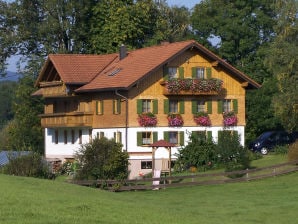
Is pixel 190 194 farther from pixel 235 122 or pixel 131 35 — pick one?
pixel 131 35

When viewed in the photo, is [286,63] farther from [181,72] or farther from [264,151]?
[264,151]

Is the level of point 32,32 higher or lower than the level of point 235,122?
higher

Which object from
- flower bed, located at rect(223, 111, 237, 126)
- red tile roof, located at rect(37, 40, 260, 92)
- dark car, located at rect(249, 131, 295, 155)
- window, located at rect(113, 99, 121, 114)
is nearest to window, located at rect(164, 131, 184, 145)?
flower bed, located at rect(223, 111, 237, 126)

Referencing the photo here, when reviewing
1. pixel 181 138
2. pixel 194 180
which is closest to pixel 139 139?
pixel 181 138

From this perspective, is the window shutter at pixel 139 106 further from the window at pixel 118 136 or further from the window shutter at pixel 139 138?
the window at pixel 118 136

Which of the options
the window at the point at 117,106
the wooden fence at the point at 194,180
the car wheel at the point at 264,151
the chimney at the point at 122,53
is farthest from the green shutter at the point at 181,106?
the wooden fence at the point at 194,180

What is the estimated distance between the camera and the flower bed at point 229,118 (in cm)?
6400

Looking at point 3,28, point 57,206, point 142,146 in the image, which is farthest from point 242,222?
point 3,28

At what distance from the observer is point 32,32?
81.1 metres

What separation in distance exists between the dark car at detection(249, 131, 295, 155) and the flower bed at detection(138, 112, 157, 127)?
1089 centimetres

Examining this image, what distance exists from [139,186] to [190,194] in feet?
15.6

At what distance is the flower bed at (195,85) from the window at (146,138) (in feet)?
11.3

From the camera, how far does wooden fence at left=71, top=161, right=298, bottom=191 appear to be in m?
44.8

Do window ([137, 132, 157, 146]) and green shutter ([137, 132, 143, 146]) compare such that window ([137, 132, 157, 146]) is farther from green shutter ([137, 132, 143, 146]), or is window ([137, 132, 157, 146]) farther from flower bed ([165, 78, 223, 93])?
flower bed ([165, 78, 223, 93])
